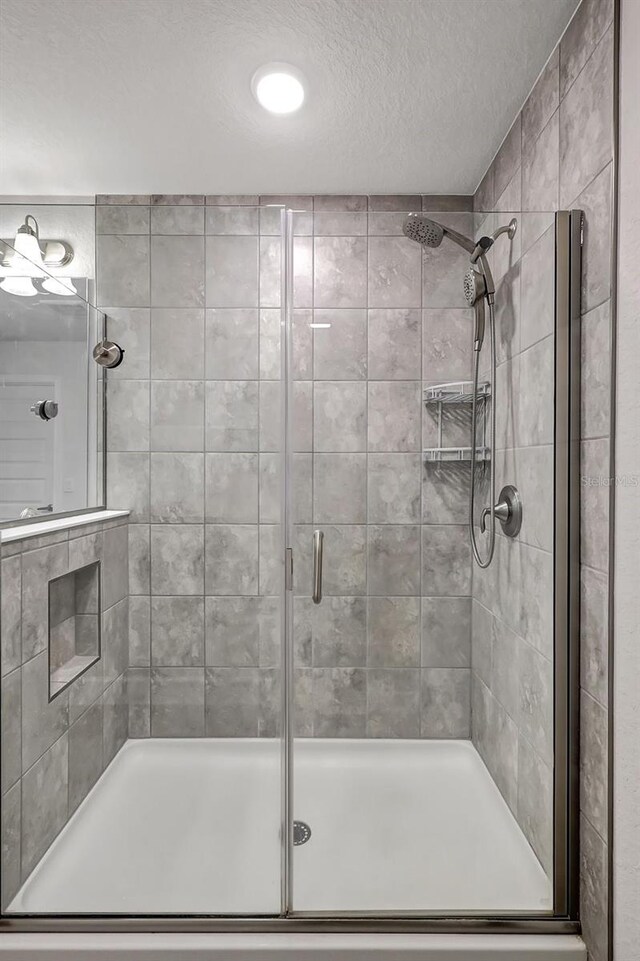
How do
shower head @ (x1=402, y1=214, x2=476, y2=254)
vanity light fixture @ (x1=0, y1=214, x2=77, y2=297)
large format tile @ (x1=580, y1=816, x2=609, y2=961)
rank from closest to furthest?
large format tile @ (x1=580, y1=816, x2=609, y2=961) → shower head @ (x1=402, y1=214, x2=476, y2=254) → vanity light fixture @ (x1=0, y1=214, x2=77, y2=297)

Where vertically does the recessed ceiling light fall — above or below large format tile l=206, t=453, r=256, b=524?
above

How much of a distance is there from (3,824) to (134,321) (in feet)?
4.30

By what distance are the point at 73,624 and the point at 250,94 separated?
1616 mm

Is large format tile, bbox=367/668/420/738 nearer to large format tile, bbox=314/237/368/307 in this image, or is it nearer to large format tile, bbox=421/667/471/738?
large format tile, bbox=421/667/471/738

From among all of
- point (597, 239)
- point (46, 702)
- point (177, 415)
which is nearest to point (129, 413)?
point (177, 415)

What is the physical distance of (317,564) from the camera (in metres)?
1.38

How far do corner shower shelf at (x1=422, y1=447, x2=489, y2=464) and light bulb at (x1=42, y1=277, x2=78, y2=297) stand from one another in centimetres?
108

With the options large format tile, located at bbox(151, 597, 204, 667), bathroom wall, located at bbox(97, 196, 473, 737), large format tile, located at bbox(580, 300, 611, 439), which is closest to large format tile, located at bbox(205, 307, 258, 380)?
bathroom wall, located at bbox(97, 196, 473, 737)

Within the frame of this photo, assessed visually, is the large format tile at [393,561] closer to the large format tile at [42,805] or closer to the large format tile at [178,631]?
the large format tile at [178,631]

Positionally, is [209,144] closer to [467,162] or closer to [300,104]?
[300,104]

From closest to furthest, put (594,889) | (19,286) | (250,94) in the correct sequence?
(594,889), (19,286), (250,94)

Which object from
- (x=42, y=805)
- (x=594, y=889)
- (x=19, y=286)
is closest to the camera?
(x=594, y=889)

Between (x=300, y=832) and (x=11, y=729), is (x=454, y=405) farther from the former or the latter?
(x=11, y=729)

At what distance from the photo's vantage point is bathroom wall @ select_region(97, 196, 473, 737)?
1.34m
